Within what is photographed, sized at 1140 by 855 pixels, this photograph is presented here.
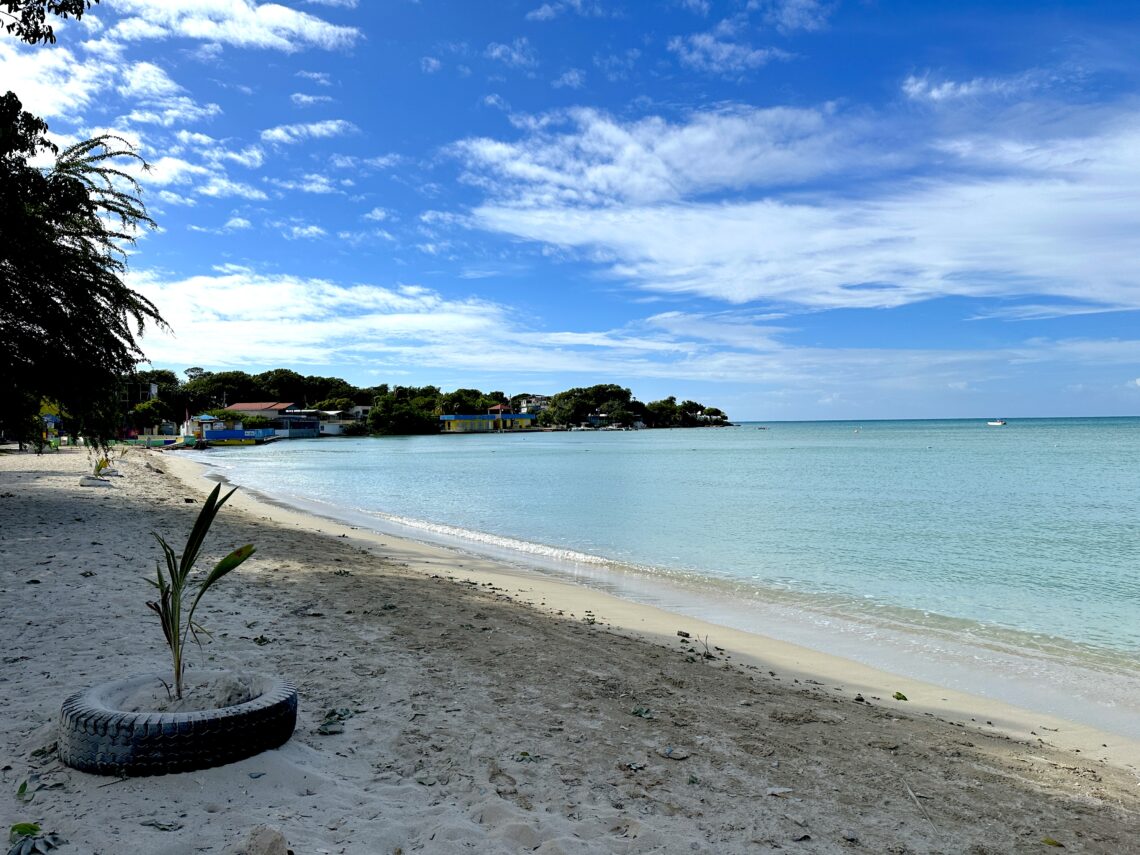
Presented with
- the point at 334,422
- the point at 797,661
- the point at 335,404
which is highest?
the point at 335,404

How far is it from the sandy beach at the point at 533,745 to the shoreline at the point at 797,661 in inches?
2.1

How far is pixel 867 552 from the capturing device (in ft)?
49.8

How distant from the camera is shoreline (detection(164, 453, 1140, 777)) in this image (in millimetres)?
5562

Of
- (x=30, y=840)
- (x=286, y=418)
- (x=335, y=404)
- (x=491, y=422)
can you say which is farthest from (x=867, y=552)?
(x=491, y=422)

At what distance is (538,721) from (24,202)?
1212 cm

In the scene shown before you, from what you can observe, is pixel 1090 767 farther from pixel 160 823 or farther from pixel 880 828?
pixel 160 823

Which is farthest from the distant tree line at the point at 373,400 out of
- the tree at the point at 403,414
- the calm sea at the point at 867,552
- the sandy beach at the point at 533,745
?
the sandy beach at the point at 533,745

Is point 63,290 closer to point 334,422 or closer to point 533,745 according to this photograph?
point 533,745

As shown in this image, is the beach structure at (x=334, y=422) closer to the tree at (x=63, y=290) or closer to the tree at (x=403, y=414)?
the tree at (x=403, y=414)

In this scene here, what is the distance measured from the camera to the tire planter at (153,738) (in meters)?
3.31

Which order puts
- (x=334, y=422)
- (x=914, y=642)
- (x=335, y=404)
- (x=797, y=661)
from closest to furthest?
(x=797, y=661) → (x=914, y=642) → (x=334, y=422) → (x=335, y=404)

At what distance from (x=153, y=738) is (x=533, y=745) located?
81.0 inches

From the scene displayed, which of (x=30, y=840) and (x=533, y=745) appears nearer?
(x=30, y=840)

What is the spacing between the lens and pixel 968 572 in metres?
13.1
